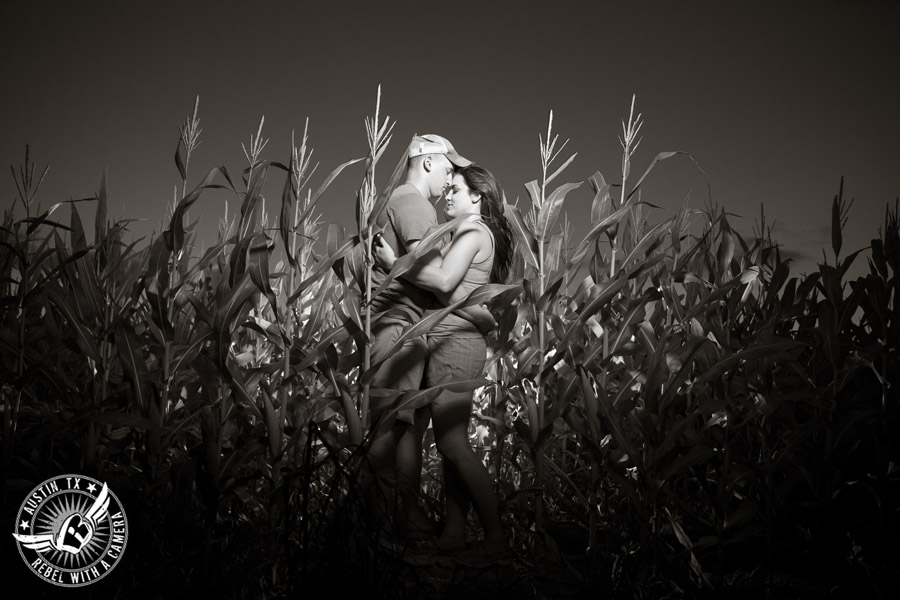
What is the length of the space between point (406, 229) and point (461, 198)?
0.28 m

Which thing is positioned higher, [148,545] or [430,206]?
[430,206]

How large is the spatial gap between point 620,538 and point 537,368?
1.88ft

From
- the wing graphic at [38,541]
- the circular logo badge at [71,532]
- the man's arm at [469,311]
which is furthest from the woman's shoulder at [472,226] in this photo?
the wing graphic at [38,541]

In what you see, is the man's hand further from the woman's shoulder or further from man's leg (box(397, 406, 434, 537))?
man's leg (box(397, 406, 434, 537))

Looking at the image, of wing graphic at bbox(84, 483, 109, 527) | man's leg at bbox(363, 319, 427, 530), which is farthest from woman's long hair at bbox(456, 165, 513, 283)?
wing graphic at bbox(84, 483, 109, 527)

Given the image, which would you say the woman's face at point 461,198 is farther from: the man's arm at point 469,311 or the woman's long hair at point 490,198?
the man's arm at point 469,311

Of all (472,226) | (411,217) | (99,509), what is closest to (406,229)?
(411,217)

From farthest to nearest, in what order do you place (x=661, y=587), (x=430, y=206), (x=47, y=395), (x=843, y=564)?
(x=47, y=395), (x=430, y=206), (x=843, y=564), (x=661, y=587)

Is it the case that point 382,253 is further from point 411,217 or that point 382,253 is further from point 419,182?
point 419,182

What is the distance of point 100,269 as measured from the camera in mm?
1855

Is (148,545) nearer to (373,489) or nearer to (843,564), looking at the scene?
(373,489)

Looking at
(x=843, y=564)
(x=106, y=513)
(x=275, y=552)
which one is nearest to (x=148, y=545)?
(x=106, y=513)

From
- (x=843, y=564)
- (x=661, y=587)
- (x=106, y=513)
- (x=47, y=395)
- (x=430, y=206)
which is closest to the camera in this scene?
(x=106, y=513)

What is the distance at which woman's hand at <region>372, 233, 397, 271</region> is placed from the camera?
6.44ft
